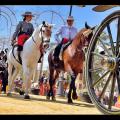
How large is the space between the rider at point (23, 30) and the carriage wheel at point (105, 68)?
1.59 meters

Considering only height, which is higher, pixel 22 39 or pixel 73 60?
pixel 22 39

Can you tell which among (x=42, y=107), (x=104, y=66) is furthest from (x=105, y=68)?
(x=42, y=107)

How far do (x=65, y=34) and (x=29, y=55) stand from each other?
79 cm

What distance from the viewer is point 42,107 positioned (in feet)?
16.5

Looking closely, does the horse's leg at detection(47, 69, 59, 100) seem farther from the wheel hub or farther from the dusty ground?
the wheel hub

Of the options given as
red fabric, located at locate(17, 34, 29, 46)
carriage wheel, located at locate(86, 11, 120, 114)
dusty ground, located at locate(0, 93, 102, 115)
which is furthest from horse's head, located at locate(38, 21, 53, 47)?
carriage wheel, located at locate(86, 11, 120, 114)

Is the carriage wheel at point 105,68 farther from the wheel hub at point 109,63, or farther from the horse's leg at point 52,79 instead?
the horse's leg at point 52,79

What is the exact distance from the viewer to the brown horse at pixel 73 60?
596 cm

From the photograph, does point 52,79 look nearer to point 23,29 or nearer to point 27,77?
point 27,77

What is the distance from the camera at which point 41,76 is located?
6051 millimetres

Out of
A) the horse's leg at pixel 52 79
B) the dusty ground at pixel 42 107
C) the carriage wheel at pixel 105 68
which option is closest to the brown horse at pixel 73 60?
the horse's leg at pixel 52 79

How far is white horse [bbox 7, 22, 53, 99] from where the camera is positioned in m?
6.29
